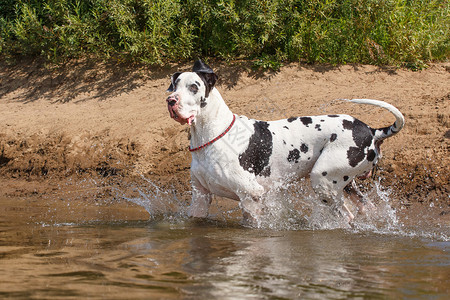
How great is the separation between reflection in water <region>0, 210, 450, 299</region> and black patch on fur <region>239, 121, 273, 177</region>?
59cm

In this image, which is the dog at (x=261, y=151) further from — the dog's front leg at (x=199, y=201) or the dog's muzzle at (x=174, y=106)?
the dog's muzzle at (x=174, y=106)

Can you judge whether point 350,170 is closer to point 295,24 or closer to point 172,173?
point 172,173

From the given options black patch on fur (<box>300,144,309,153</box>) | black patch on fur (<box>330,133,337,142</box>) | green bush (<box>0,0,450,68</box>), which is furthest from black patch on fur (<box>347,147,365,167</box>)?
green bush (<box>0,0,450,68</box>)

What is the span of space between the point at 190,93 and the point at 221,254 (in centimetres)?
162

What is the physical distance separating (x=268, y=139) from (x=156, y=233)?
1408 mm

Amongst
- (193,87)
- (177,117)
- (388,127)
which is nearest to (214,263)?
(177,117)

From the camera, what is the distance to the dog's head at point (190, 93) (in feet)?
16.2

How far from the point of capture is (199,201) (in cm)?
552

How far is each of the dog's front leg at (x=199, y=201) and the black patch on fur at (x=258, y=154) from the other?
1.69ft

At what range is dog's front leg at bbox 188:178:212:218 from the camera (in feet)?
18.0

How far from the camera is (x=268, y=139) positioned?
215 inches

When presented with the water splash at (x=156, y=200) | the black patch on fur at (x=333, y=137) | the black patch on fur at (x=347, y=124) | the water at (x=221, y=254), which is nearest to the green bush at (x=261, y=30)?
the water splash at (x=156, y=200)

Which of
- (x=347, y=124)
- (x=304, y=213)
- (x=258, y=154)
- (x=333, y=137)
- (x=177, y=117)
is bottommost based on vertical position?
(x=304, y=213)

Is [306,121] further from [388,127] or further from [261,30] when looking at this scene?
[261,30]
